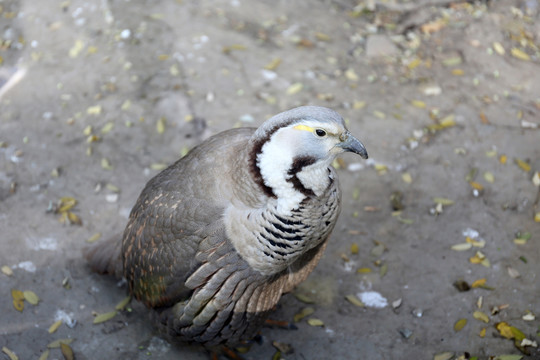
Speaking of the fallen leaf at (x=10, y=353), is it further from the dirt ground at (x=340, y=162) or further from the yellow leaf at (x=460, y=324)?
the yellow leaf at (x=460, y=324)

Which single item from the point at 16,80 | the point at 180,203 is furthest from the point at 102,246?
the point at 16,80

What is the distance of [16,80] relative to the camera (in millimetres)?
5332

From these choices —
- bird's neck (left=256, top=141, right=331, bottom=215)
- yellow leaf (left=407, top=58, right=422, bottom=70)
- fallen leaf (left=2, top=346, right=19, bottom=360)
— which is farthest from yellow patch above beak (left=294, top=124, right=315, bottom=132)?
yellow leaf (left=407, top=58, right=422, bottom=70)

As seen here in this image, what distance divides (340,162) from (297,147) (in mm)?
2062

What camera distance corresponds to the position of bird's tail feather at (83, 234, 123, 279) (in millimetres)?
3668

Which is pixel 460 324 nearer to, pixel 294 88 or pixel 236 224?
pixel 236 224

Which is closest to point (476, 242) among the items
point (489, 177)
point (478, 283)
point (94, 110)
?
point (478, 283)

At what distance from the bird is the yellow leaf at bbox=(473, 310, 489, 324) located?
1.14 meters

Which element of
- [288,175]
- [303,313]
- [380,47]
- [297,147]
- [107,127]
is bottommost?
[303,313]

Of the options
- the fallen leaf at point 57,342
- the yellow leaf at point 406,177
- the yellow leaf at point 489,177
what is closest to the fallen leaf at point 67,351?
the fallen leaf at point 57,342

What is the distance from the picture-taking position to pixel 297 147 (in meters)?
Result: 2.55

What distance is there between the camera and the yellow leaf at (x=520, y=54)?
215 inches

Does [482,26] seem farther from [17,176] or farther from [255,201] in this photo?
[17,176]

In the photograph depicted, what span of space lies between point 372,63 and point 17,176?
3431 mm
